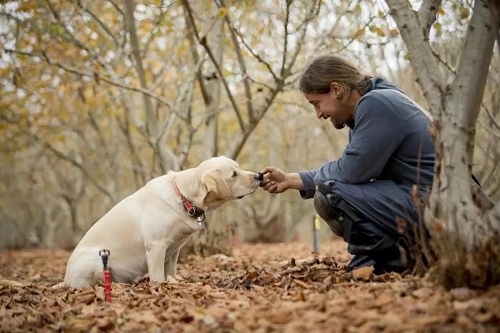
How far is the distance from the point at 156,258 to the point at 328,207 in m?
1.84

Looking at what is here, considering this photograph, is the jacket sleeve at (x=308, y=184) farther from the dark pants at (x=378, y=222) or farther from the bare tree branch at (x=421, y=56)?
the bare tree branch at (x=421, y=56)

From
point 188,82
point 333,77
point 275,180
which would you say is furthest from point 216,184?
point 188,82

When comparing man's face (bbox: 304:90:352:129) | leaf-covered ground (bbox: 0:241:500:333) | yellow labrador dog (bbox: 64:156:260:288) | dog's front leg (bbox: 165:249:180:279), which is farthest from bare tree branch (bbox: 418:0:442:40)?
dog's front leg (bbox: 165:249:180:279)

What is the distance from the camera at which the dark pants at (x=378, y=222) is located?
14.2 feet

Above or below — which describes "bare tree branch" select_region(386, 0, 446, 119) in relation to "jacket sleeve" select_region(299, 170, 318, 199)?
above

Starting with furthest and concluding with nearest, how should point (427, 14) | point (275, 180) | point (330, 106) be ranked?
point (275, 180)
point (330, 106)
point (427, 14)

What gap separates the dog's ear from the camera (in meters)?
5.48

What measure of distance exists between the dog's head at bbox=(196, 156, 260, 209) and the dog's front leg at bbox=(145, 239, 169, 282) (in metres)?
0.61

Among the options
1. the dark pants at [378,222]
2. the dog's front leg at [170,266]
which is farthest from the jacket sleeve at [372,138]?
the dog's front leg at [170,266]

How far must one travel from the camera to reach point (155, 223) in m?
5.48

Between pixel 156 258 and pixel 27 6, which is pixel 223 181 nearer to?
pixel 156 258

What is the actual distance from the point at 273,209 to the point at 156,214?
11370 mm

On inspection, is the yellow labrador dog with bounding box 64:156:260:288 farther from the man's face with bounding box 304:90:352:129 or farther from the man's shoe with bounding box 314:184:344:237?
the man's shoe with bounding box 314:184:344:237

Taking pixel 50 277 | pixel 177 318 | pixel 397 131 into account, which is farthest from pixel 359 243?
pixel 50 277
